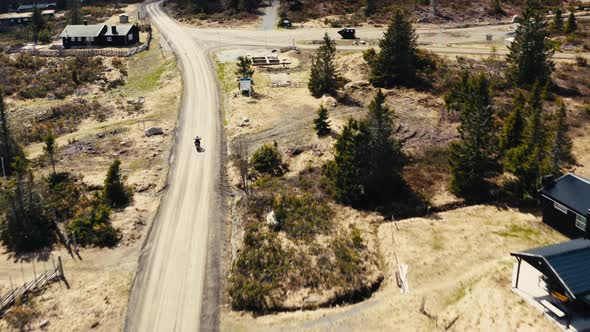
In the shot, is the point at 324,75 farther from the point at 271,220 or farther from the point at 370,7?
the point at 370,7

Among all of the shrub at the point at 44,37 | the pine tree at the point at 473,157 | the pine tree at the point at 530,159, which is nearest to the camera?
the pine tree at the point at 530,159

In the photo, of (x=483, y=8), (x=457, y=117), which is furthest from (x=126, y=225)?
(x=483, y=8)

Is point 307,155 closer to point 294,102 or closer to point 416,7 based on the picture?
point 294,102

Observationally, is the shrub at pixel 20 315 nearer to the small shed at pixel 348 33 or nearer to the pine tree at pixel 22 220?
the pine tree at pixel 22 220

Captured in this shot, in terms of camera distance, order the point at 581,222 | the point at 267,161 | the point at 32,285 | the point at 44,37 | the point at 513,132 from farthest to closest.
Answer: the point at 44,37, the point at 267,161, the point at 513,132, the point at 581,222, the point at 32,285

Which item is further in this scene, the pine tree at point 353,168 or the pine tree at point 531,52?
the pine tree at point 531,52

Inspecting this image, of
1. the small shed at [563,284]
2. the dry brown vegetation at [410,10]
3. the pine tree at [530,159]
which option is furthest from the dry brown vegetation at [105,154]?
the dry brown vegetation at [410,10]

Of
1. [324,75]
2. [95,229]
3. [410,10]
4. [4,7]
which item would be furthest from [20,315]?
[4,7]

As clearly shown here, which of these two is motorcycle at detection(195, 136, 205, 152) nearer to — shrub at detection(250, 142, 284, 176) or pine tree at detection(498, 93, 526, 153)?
shrub at detection(250, 142, 284, 176)
